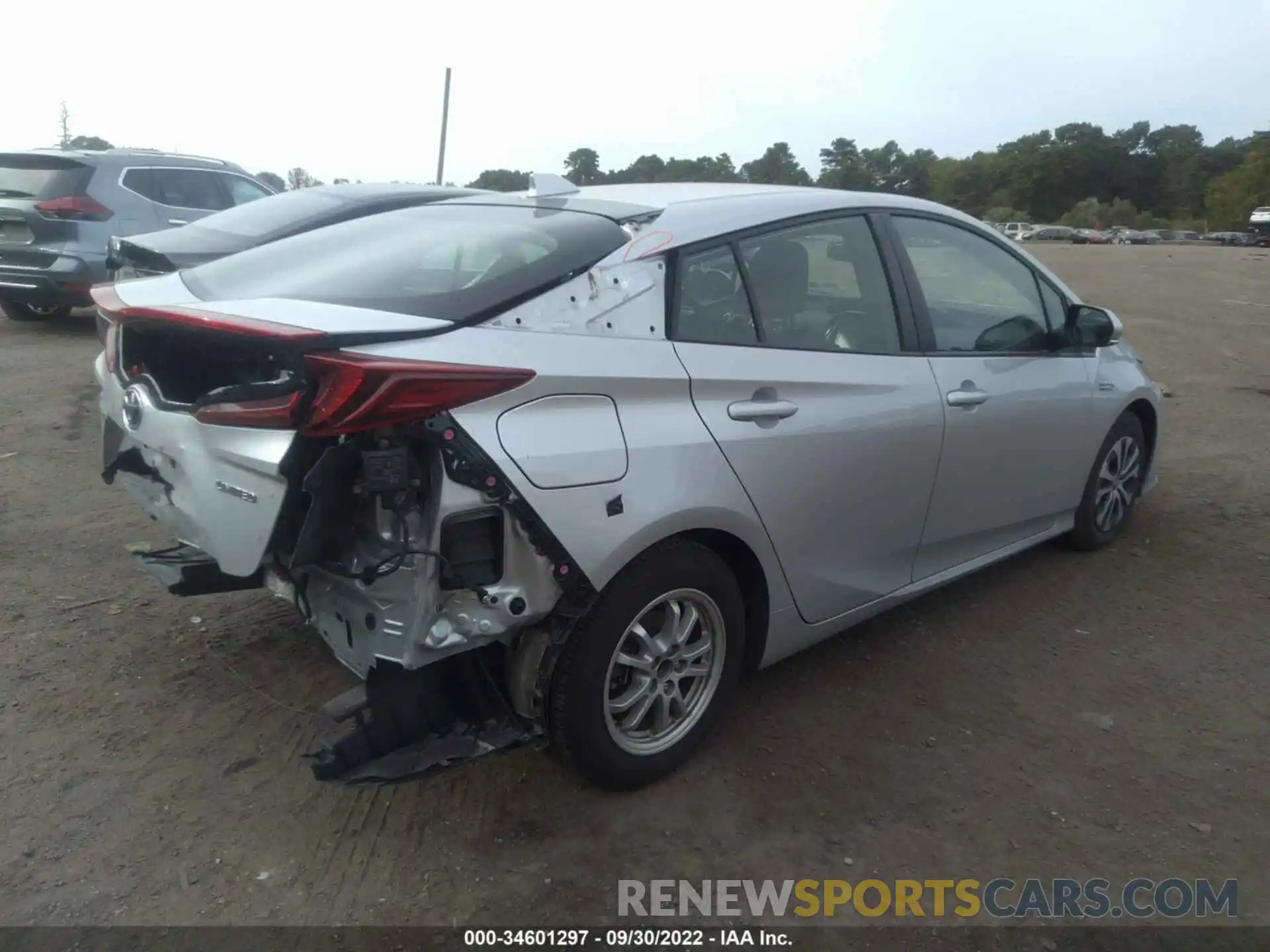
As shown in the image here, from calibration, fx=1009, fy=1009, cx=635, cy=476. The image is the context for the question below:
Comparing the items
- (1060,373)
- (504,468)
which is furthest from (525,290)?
(1060,373)

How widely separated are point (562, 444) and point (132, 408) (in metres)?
1.35

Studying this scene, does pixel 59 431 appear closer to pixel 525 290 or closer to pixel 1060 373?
pixel 525 290

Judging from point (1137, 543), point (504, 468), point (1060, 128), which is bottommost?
point (1137, 543)

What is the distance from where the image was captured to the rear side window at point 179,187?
32.4 ft

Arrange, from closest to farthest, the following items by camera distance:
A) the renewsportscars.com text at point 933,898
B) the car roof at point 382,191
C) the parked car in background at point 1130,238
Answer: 1. the renewsportscars.com text at point 933,898
2. the car roof at point 382,191
3. the parked car in background at point 1130,238

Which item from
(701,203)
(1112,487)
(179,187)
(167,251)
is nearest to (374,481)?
(701,203)

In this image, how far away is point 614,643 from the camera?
8.93 ft

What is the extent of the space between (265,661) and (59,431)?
368 centimetres

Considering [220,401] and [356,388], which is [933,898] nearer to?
[356,388]

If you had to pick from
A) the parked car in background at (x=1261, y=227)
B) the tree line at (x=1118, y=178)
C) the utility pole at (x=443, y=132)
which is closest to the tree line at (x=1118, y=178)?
the tree line at (x=1118, y=178)

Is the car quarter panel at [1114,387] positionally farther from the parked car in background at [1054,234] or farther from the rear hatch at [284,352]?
the parked car in background at [1054,234]

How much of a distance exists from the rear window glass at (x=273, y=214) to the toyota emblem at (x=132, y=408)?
13.6ft

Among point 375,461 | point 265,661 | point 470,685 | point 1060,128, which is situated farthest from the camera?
point 1060,128

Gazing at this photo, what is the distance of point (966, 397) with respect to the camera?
3732mm
